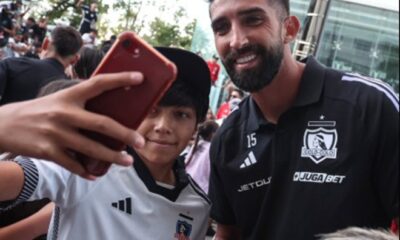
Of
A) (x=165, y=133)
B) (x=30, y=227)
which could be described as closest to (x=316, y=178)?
(x=165, y=133)

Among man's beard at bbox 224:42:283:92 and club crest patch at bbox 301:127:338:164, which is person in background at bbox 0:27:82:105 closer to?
man's beard at bbox 224:42:283:92

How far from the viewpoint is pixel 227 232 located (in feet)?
7.11

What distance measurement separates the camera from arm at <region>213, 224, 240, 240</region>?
214 centimetres

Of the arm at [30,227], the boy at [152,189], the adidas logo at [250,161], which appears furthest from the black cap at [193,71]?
the arm at [30,227]

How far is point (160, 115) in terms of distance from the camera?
175 cm

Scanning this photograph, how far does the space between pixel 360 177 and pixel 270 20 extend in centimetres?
64

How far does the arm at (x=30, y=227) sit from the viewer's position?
169 cm

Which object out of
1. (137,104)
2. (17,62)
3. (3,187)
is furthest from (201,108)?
(17,62)

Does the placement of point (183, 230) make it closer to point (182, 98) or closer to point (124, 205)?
point (124, 205)

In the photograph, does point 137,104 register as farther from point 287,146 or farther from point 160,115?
point 287,146

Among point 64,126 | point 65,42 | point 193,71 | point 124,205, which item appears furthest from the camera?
point 65,42

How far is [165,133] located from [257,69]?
40 centimetres

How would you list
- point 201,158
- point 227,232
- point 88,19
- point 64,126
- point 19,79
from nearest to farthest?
point 64,126 < point 227,232 < point 19,79 < point 201,158 < point 88,19

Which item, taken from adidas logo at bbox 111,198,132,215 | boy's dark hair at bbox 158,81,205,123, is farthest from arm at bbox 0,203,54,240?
boy's dark hair at bbox 158,81,205,123
